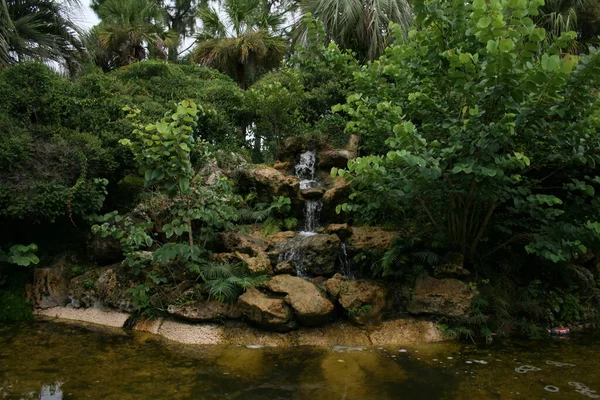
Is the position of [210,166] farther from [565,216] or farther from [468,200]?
[565,216]

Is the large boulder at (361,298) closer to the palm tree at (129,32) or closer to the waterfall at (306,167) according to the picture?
the waterfall at (306,167)

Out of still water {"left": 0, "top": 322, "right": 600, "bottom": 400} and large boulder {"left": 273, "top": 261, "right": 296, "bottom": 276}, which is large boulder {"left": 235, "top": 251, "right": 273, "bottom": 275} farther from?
still water {"left": 0, "top": 322, "right": 600, "bottom": 400}

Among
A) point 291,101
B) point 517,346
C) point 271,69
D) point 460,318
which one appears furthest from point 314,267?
point 271,69

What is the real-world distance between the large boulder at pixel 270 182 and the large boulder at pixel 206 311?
3.48 meters

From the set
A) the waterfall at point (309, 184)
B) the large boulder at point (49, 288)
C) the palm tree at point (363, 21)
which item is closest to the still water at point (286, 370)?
the large boulder at point (49, 288)

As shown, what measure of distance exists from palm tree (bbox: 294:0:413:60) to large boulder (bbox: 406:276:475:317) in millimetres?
9269

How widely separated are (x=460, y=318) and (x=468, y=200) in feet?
5.36

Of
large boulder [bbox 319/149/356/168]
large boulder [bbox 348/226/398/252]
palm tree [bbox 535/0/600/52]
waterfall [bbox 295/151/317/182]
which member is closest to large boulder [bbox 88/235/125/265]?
large boulder [bbox 348/226/398/252]

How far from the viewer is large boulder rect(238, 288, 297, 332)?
579 cm

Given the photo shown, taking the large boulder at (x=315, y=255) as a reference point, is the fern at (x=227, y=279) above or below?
below

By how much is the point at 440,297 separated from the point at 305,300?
194 centimetres

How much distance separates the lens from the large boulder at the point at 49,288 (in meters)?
7.28

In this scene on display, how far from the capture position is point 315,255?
720cm

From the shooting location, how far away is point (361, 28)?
13992mm
